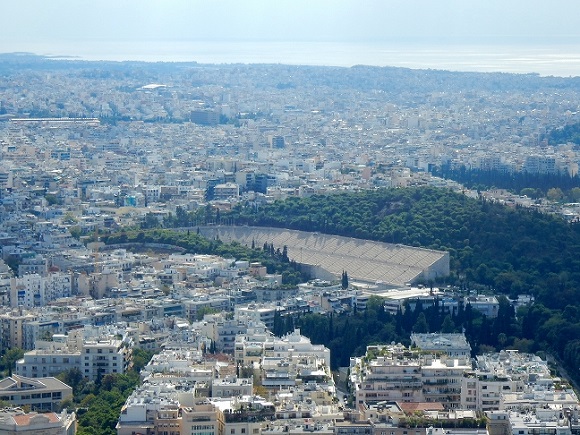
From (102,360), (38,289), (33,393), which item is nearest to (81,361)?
(102,360)

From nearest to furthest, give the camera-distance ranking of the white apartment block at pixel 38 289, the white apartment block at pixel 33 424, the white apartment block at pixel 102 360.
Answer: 1. the white apartment block at pixel 33 424
2. the white apartment block at pixel 102 360
3. the white apartment block at pixel 38 289

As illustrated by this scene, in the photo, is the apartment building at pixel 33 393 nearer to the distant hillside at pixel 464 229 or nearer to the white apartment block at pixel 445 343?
the white apartment block at pixel 445 343

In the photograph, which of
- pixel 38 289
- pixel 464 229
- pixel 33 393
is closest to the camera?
pixel 33 393

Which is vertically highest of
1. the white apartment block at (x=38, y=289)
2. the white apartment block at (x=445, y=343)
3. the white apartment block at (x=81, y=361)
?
the white apartment block at (x=445, y=343)

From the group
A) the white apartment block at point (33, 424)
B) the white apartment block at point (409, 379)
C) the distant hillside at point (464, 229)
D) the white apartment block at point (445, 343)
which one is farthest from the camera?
the distant hillside at point (464, 229)

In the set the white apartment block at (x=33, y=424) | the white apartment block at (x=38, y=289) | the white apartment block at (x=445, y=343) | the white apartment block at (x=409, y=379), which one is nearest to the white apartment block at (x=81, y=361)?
the white apartment block at (x=409, y=379)

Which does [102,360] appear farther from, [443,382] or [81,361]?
[443,382]

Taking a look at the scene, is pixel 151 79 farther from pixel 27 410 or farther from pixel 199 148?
pixel 27 410

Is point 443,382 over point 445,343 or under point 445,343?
over

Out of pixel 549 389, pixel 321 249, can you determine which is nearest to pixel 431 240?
pixel 321 249

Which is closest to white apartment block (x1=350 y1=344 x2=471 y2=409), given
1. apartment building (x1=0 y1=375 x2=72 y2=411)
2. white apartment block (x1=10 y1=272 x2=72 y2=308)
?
apartment building (x1=0 y1=375 x2=72 y2=411)

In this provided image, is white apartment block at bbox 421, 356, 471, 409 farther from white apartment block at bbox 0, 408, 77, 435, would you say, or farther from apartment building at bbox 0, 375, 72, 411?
white apartment block at bbox 0, 408, 77, 435
